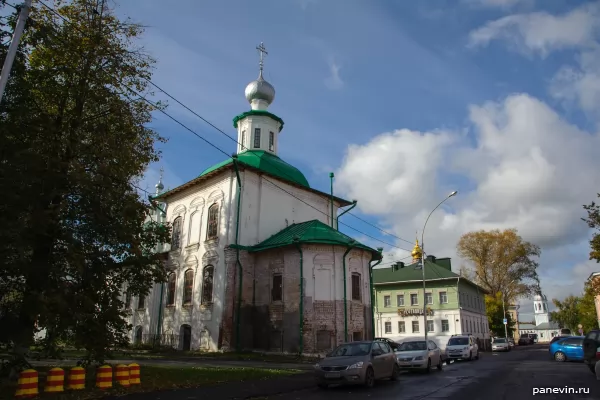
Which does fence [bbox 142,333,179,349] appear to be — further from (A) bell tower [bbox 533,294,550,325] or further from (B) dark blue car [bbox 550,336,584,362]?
(A) bell tower [bbox 533,294,550,325]

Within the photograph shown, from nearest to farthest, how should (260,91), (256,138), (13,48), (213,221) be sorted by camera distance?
(13,48) < (213,221) < (256,138) < (260,91)

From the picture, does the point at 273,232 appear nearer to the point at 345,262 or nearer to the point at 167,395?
the point at 345,262

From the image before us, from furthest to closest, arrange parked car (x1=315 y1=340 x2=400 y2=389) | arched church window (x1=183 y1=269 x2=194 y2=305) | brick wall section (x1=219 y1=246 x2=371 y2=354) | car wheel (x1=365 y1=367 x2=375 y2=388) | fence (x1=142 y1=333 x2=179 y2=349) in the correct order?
arched church window (x1=183 y1=269 x2=194 y2=305), fence (x1=142 y1=333 x2=179 y2=349), brick wall section (x1=219 y1=246 x2=371 y2=354), car wheel (x1=365 y1=367 x2=375 y2=388), parked car (x1=315 y1=340 x2=400 y2=389)

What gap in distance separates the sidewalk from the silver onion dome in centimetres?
2416

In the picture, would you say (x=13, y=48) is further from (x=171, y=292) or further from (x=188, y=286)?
(x=171, y=292)

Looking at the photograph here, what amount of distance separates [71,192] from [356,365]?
919cm

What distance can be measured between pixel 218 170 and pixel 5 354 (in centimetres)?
1645

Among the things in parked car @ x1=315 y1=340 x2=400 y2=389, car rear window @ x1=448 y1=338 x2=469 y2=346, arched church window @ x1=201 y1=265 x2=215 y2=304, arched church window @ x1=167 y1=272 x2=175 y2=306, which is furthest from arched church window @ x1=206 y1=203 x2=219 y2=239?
car rear window @ x1=448 y1=338 x2=469 y2=346

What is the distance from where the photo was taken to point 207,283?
2738 cm

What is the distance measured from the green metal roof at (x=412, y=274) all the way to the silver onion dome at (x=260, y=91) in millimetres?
24182

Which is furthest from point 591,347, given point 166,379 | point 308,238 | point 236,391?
point 166,379

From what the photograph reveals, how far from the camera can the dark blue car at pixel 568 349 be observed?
23391 mm

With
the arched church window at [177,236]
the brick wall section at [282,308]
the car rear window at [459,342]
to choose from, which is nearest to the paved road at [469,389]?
the brick wall section at [282,308]

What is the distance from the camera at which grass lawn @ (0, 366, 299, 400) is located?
10297mm
